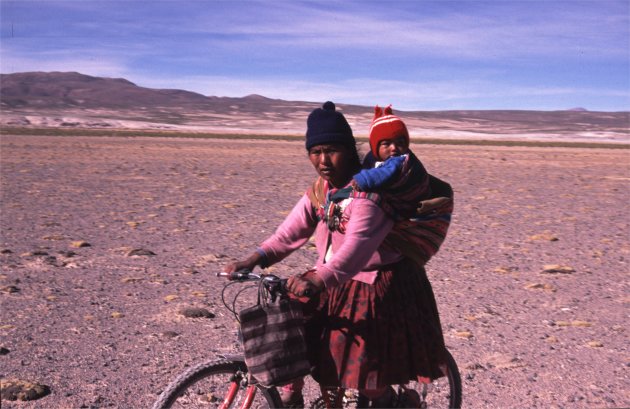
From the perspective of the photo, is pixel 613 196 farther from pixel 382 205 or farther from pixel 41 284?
pixel 382 205

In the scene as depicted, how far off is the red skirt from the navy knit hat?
569mm

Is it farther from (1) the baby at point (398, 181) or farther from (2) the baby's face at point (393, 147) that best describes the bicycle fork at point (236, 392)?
(2) the baby's face at point (393, 147)

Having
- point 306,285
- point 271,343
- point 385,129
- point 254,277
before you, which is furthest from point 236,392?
point 385,129

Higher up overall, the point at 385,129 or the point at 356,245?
the point at 385,129

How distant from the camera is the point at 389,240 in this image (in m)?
2.87

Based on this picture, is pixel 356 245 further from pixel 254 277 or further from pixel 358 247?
pixel 254 277

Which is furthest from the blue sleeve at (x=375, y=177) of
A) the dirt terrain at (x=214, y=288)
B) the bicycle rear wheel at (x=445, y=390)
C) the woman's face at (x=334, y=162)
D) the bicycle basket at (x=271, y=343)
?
the dirt terrain at (x=214, y=288)

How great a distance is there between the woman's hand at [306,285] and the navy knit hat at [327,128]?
20.3 inches

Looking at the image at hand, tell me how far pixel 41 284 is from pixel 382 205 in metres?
4.70

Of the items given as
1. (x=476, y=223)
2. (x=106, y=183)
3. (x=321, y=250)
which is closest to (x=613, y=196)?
(x=476, y=223)

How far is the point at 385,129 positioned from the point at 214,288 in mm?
3840

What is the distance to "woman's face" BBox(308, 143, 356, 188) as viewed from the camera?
111 inches

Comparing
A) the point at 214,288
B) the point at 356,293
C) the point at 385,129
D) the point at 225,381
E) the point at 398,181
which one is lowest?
the point at 214,288

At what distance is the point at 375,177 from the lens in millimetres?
2664
